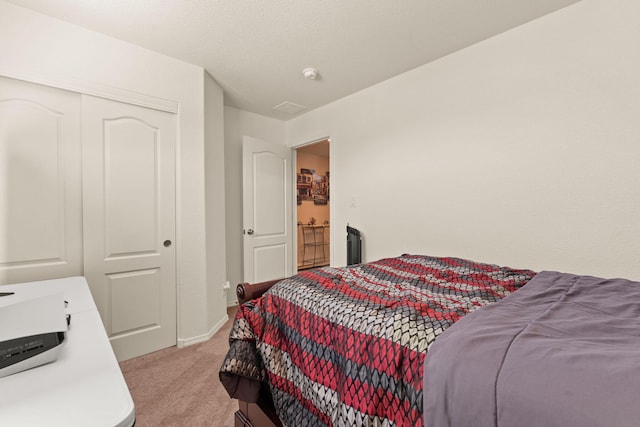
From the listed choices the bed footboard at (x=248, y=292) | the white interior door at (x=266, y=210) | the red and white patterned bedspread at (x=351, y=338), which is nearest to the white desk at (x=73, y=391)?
the red and white patterned bedspread at (x=351, y=338)

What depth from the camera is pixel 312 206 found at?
19.9 feet

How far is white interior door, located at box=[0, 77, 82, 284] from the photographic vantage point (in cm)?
189

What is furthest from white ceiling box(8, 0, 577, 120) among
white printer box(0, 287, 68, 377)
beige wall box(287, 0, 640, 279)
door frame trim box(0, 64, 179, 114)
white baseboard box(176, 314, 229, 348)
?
white baseboard box(176, 314, 229, 348)

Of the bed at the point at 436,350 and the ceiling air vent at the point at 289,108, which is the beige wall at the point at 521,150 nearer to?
the bed at the point at 436,350

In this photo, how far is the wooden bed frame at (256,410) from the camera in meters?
1.28

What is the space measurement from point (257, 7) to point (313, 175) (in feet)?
13.8

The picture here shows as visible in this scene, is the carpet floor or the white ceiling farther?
the white ceiling

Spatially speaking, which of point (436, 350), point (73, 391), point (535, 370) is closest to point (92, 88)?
point (73, 391)

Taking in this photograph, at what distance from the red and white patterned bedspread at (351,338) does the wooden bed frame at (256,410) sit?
9 centimetres

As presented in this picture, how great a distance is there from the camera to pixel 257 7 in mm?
1930

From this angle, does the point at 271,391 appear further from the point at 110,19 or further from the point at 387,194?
the point at 110,19

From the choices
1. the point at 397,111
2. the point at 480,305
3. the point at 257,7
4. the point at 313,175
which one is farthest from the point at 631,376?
the point at 313,175

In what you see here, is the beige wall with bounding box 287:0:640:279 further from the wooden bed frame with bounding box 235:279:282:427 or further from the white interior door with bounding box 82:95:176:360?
the white interior door with bounding box 82:95:176:360

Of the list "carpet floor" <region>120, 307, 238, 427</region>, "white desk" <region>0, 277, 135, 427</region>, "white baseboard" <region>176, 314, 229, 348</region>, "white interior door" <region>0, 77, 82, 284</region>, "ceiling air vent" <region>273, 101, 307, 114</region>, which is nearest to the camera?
"white desk" <region>0, 277, 135, 427</region>
